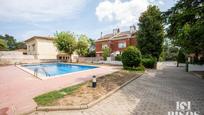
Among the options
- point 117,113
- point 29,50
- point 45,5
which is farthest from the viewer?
point 29,50

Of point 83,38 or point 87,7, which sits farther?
point 83,38

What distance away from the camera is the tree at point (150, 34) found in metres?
25.9

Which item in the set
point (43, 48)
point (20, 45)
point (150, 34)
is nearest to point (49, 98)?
point (150, 34)

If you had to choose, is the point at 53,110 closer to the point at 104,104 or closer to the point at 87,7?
the point at 104,104

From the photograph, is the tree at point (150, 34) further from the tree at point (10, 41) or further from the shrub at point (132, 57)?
the tree at point (10, 41)

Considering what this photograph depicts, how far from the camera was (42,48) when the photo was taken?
141ft

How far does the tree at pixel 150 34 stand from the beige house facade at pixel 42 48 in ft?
96.2

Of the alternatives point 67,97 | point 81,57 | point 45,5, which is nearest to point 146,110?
point 67,97

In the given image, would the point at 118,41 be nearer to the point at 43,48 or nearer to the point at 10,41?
the point at 43,48

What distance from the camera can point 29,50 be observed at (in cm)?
4853

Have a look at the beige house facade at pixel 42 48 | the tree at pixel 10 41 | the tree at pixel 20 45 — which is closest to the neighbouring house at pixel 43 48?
the beige house facade at pixel 42 48

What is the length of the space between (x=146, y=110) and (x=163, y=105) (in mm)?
1198

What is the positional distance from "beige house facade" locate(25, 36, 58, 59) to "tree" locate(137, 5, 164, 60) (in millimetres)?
29313

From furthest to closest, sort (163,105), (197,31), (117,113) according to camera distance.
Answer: (197,31), (163,105), (117,113)
